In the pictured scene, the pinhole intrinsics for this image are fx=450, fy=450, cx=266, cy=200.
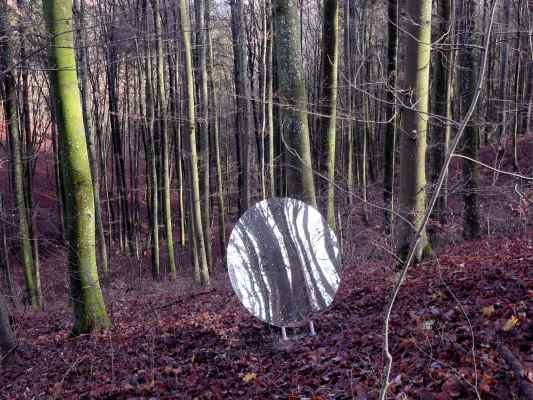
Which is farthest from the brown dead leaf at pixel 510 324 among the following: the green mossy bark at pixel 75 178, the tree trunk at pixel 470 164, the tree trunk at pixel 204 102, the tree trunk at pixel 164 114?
the tree trunk at pixel 164 114

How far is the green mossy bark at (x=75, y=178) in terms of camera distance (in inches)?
256

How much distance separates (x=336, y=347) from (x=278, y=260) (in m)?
1.25

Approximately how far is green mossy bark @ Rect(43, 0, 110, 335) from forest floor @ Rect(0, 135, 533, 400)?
0.56 meters

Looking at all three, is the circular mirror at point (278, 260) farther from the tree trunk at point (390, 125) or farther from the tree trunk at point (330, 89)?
the tree trunk at point (390, 125)

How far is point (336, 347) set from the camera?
488cm

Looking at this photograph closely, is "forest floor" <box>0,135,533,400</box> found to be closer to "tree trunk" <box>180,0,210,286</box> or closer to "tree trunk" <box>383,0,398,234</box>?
"tree trunk" <box>383,0,398,234</box>

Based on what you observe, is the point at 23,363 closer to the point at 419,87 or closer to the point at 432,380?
the point at 432,380

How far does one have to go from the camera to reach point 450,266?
22.2 feet

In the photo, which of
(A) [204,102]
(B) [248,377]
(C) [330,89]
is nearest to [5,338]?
(B) [248,377]

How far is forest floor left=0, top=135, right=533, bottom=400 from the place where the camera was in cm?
359

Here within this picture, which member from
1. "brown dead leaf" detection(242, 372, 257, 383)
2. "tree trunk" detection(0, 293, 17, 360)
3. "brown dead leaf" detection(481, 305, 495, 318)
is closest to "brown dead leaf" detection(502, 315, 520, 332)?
"brown dead leaf" detection(481, 305, 495, 318)

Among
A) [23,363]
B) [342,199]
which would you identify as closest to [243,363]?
[23,363]

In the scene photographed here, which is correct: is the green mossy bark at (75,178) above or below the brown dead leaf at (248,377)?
above

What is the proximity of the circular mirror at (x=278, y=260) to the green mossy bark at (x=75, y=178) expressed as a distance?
2.67m
